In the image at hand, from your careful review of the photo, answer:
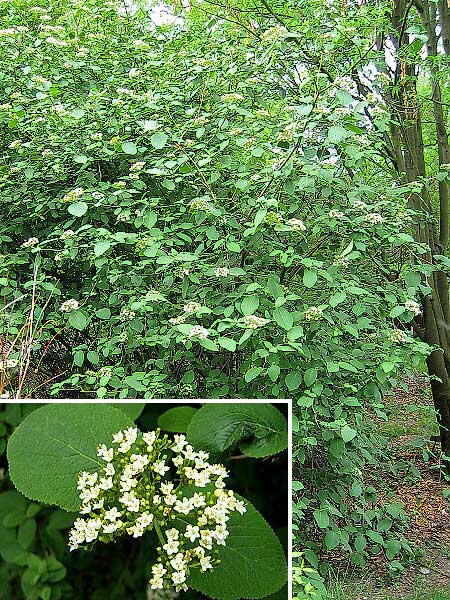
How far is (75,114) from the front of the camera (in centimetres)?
318

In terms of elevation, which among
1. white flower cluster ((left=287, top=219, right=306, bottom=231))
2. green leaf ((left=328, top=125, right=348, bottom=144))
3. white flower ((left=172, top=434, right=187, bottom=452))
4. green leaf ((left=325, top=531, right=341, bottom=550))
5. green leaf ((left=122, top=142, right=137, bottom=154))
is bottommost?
green leaf ((left=325, top=531, right=341, bottom=550))

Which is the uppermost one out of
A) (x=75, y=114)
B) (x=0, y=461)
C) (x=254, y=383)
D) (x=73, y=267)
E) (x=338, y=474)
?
(x=75, y=114)

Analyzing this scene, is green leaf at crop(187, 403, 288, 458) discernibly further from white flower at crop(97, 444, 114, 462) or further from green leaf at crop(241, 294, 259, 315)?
green leaf at crop(241, 294, 259, 315)

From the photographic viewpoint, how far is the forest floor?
145 inches

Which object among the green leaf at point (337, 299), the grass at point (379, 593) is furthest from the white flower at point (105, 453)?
the grass at point (379, 593)

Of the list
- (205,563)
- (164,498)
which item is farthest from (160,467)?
(205,563)

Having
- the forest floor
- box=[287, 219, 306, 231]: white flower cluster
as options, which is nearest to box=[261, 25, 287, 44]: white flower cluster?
box=[287, 219, 306, 231]: white flower cluster

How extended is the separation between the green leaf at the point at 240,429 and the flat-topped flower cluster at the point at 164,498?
0.03 meters

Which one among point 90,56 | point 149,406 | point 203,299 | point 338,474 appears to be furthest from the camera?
point 90,56

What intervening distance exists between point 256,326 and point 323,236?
2.86ft

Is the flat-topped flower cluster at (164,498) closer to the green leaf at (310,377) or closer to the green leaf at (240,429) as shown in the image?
the green leaf at (240,429)

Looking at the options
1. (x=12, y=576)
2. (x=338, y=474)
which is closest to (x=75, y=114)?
(x=338, y=474)

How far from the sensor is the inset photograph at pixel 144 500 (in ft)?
3.32

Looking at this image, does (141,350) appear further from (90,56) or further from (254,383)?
(90,56)
